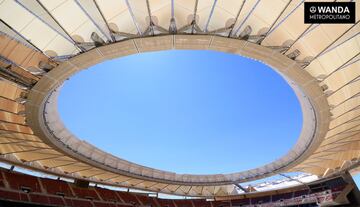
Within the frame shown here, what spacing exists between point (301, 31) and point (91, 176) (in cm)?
3230

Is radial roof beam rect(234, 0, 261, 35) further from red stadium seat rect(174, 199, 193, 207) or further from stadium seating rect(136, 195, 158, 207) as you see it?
red stadium seat rect(174, 199, 193, 207)

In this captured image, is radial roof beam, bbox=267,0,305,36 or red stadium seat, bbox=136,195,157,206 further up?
radial roof beam, bbox=267,0,305,36

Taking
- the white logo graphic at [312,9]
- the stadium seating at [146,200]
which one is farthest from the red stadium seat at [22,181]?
the white logo graphic at [312,9]

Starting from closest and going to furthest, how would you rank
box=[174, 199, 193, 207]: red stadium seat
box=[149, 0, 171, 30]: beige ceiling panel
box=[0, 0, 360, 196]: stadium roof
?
1. box=[149, 0, 171, 30]: beige ceiling panel
2. box=[0, 0, 360, 196]: stadium roof
3. box=[174, 199, 193, 207]: red stadium seat

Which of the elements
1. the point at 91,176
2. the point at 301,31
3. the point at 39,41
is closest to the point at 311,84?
the point at 301,31

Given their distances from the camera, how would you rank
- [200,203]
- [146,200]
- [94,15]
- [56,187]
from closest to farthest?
[94,15]
[56,187]
[146,200]
[200,203]

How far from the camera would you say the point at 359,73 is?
19625 mm

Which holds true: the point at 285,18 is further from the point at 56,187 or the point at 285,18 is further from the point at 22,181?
the point at 56,187

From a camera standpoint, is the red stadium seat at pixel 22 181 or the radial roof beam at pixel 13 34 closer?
the radial roof beam at pixel 13 34

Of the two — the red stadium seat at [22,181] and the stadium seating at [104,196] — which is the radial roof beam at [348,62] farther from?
the red stadium seat at [22,181]

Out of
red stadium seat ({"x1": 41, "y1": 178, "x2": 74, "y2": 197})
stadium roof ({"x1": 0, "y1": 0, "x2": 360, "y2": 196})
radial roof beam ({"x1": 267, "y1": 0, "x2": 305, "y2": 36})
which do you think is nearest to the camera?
stadium roof ({"x1": 0, "y1": 0, "x2": 360, "y2": 196})

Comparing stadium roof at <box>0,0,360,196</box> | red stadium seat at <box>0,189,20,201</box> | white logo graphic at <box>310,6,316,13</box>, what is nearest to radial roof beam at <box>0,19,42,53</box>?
stadium roof at <box>0,0,360,196</box>

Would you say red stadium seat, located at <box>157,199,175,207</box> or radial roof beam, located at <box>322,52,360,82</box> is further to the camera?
red stadium seat, located at <box>157,199,175,207</box>

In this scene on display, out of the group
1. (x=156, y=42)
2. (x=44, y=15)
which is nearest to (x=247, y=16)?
(x=156, y=42)
